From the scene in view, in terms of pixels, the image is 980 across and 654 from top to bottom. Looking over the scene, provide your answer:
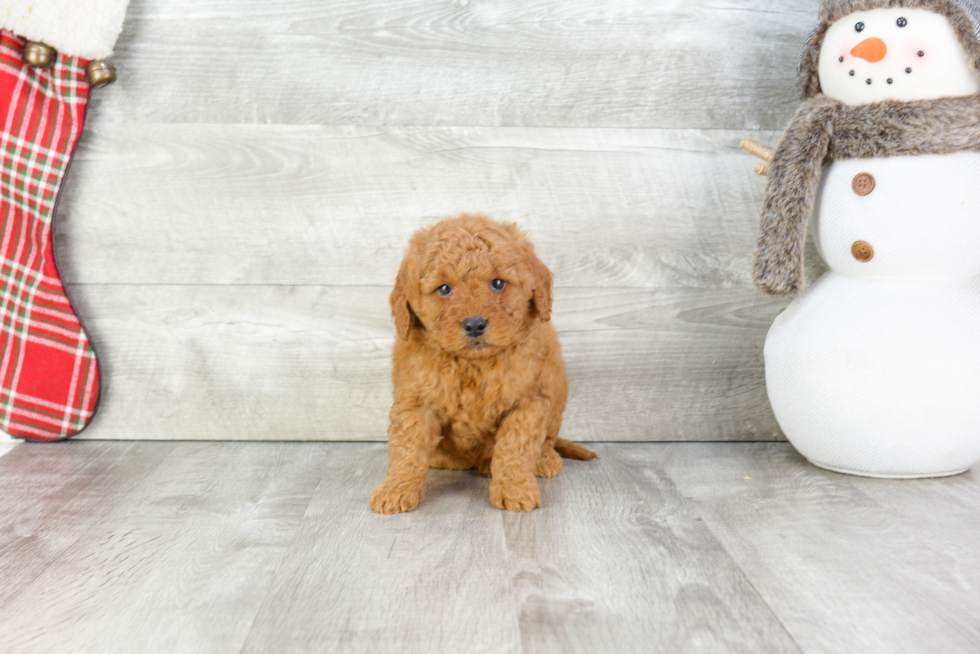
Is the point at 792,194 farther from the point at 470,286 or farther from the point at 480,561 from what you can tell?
the point at 480,561

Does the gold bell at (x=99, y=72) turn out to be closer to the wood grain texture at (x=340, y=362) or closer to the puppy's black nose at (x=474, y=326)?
the wood grain texture at (x=340, y=362)

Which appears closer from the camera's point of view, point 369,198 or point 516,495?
point 516,495

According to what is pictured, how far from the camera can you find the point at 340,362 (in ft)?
6.16

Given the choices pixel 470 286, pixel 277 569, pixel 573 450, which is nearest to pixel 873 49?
pixel 470 286

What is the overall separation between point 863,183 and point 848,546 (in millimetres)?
726

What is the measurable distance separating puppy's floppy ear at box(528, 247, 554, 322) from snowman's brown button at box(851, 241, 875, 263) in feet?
2.15

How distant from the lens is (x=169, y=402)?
1886 millimetres

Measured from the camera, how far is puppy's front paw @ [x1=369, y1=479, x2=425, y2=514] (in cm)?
143

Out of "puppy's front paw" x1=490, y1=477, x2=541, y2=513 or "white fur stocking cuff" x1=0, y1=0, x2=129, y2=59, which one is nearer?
"puppy's front paw" x1=490, y1=477, x2=541, y2=513

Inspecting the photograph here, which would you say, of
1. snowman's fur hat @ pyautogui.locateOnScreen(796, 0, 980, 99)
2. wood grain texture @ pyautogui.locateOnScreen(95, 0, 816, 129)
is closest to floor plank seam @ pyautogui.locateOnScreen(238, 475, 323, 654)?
wood grain texture @ pyautogui.locateOnScreen(95, 0, 816, 129)

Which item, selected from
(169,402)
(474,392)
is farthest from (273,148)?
(474,392)

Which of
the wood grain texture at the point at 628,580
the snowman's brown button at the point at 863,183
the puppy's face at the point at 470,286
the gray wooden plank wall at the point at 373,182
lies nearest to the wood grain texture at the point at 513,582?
the wood grain texture at the point at 628,580

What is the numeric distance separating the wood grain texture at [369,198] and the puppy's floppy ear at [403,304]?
405 mm

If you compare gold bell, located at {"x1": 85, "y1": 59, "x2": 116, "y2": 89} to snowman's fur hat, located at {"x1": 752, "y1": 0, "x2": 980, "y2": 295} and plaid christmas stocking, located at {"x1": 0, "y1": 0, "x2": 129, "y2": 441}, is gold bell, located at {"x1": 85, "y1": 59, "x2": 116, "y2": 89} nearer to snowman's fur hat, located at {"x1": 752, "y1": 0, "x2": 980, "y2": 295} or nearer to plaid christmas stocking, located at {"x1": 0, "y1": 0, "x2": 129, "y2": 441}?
plaid christmas stocking, located at {"x1": 0, "y1": 0, "x2": 129, "y2": 441}
